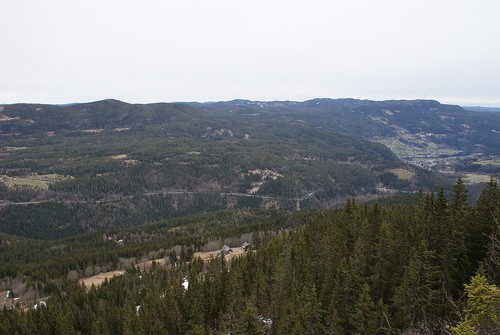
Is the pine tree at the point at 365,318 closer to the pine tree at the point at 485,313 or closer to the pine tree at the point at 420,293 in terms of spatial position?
the pine tree at the point at 420,293

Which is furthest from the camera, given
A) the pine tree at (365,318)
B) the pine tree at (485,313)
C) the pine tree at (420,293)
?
the pine tree at (365,318)

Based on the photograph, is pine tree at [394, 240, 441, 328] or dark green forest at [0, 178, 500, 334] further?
dark green forest at [0, 178, 500, 334]

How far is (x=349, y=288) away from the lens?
49094 millimetres

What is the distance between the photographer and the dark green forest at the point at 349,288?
4109cm

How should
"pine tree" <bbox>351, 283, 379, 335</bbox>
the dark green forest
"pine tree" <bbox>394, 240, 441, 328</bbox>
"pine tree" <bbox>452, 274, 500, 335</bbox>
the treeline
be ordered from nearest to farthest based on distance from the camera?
"pine tree" <bbox>452, 274, 500, 335</bbox> → "pine tree" <bbox>394, 240, 441, 328</bbox> → the dark green forest → "pine tree" <bbox>351, 283, 379, 335</bbox> → the treeline

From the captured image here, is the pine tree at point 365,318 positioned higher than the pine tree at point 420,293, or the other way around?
the pine tree at point 420,293

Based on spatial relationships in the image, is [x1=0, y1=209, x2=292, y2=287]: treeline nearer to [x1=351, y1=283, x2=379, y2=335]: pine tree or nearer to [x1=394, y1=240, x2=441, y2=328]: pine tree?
[x1=351, y1=283, x2=379, y2=335]: pine tree

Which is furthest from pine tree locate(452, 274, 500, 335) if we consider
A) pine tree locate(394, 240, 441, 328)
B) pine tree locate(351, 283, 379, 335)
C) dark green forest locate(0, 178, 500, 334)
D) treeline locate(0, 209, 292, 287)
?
treeline locate(0, 209, 292, 287)

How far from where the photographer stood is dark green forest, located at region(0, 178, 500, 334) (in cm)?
4109

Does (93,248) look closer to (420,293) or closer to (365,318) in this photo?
→ (365,318)

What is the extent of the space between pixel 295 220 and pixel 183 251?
2193 inches

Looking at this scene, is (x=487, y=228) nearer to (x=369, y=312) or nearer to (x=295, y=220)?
(x=369, y=312)

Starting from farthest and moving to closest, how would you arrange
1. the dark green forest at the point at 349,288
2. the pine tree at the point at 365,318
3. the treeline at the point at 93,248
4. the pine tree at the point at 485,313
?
the treeline at the point at 93,248 < the pine tree at the point at 365,318 < the dark green forest at the point at 349,288 < the pine tree at the point at 485,313

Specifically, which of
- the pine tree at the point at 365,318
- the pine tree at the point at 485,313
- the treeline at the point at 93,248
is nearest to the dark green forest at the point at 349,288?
the pine tree at the point at 485,313
